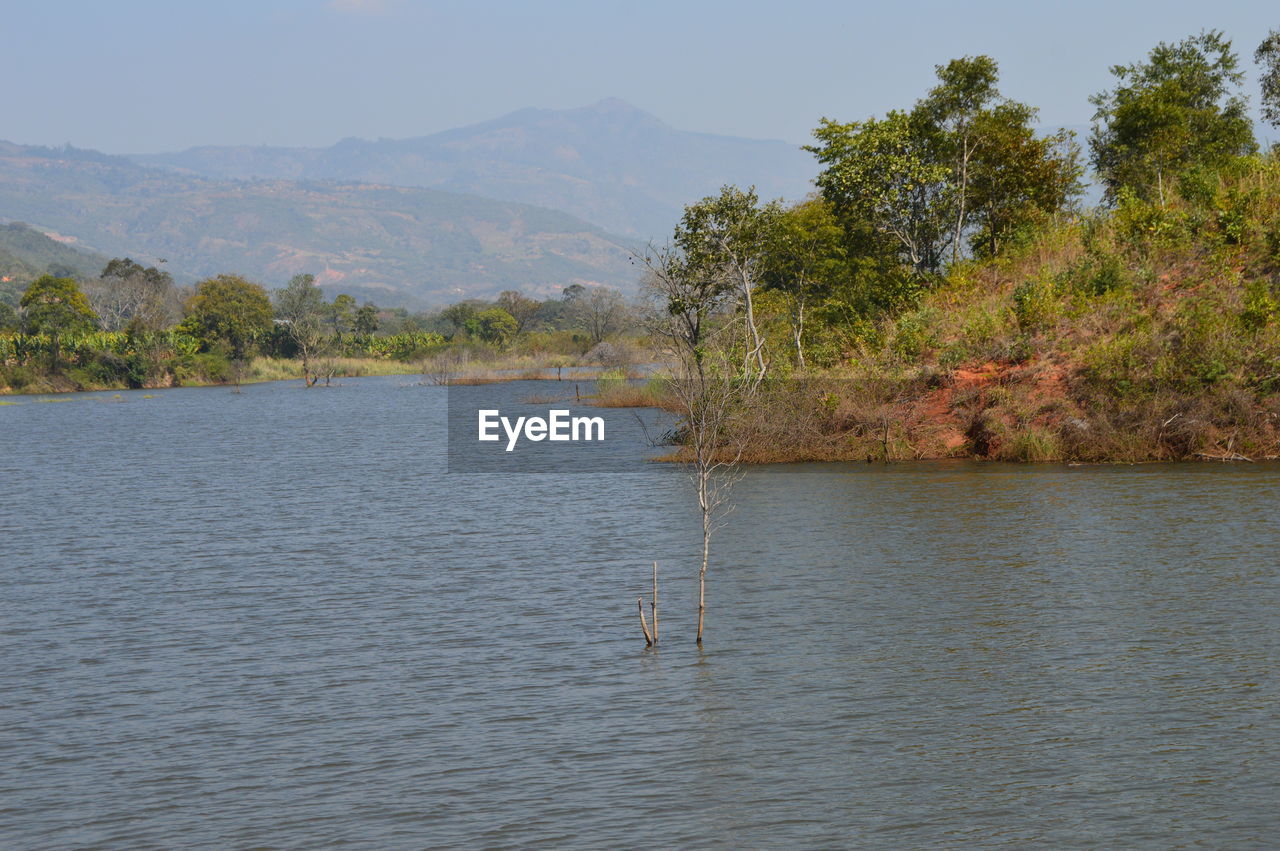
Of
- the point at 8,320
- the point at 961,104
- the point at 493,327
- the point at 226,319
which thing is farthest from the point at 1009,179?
the point at 8,320

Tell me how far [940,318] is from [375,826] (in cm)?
3535

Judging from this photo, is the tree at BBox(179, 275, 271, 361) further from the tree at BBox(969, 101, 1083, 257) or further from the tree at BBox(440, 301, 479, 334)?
the tree at BBox(969, 101, 1083, 257)

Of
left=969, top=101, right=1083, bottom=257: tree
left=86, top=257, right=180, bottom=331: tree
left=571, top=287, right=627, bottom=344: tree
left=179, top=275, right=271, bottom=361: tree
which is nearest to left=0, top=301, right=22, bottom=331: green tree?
left=86, top=257, right=180, bottom=331: tree

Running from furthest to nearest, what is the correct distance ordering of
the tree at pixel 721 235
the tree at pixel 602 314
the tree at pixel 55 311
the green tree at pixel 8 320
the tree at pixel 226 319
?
the tree at pixel 602 314 < the tree at pixel 226 319 < the green tree at pixel 8 320 < the tree at pixel 55 311 < the tree at pixel 721 235

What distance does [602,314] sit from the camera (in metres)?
162

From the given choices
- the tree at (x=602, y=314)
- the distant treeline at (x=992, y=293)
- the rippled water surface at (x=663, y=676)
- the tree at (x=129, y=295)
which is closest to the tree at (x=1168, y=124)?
the distant treeline at (x=992, y=293)

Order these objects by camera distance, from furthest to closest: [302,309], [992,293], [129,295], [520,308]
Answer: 1. [520,308]
2. [129,295]
3. [302,309]
4. [992,293]

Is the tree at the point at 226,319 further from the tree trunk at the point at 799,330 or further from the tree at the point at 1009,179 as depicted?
the tree at the point at 1009,179

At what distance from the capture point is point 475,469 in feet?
155

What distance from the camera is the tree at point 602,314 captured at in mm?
155262

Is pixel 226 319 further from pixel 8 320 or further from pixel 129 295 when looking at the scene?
pixel 8 320

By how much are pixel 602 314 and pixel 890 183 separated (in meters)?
112

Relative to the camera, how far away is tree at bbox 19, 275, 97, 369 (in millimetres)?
127500

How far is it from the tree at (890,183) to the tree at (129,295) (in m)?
114
